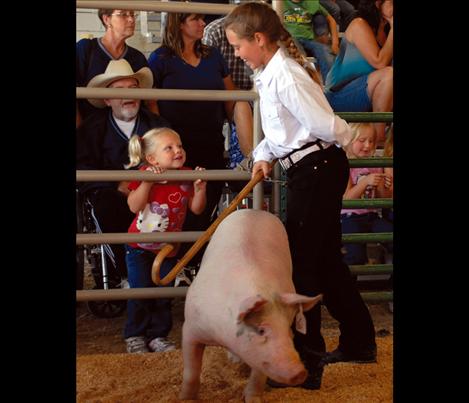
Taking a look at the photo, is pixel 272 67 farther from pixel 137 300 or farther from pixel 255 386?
pixel 137 300

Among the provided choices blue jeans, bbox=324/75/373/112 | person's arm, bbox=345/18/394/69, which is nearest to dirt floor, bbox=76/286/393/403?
blue jeans, bbox=324/75/373/112

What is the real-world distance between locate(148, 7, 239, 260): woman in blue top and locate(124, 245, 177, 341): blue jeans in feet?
0.73

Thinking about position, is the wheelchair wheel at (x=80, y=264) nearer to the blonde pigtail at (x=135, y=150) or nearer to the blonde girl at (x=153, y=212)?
the blonde girl at (x=153, y=212)

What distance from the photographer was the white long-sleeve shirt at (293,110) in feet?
7.13

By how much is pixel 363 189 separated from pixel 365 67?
0.76 m

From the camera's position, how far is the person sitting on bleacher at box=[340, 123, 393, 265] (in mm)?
3436

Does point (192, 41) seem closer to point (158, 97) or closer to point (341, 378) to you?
point (158, 97)

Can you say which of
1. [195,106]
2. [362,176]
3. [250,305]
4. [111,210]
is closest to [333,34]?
[362,176]

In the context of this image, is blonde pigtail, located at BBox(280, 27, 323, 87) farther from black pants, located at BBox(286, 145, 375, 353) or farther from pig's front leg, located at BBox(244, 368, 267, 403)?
pig's front leg, located at BBox(244, 368, 267, 403)

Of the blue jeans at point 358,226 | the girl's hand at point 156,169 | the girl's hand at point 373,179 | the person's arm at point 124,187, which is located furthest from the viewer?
the blue jeans at point 358,226

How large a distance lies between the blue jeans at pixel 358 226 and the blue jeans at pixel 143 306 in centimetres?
110

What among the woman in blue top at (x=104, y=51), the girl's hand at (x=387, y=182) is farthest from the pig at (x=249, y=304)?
the girl's hand at (x=387, y=182)
